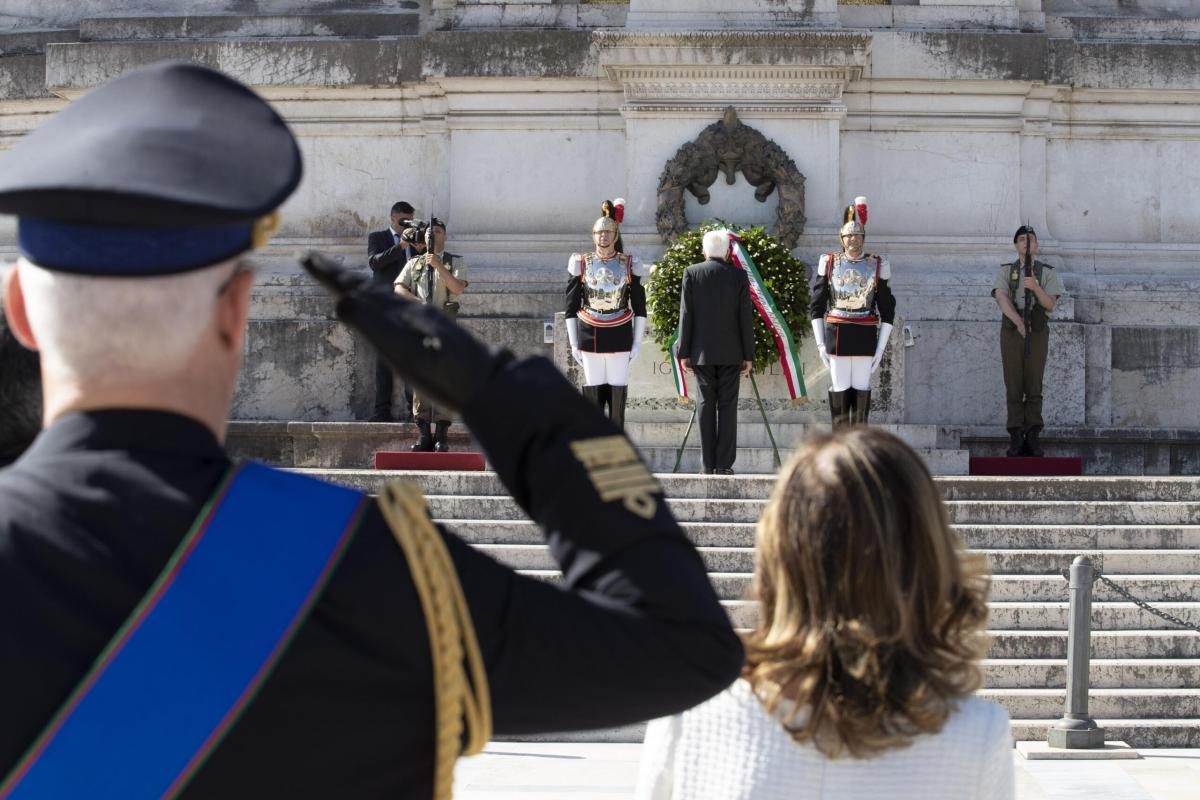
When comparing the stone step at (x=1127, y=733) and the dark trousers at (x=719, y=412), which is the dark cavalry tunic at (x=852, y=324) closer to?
the dark trousers at (x=719, y=412)

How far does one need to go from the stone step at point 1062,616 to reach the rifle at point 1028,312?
4.46 metres

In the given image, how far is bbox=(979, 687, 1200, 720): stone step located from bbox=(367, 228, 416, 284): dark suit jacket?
23.8 feet

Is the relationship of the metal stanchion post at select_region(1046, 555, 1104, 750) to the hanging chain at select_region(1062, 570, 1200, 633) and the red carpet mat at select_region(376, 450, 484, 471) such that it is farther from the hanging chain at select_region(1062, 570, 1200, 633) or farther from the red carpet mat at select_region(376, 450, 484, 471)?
the red carpet mat at select_region(376, 450, 484, 471)

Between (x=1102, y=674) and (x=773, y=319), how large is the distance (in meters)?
5.36

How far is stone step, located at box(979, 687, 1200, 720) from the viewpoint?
859cm

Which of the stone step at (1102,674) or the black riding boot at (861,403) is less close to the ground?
the black riding boot at (861,403)

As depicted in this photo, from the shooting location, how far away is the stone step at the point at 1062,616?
9312 mm

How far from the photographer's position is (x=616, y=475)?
1.72 metres

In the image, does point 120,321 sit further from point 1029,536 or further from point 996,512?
point 996,512

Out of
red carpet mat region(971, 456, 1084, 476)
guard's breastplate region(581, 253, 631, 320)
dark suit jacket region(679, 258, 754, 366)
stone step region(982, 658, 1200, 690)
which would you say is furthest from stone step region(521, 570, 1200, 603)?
red carpet mat region(971, 456, 1084, 476)

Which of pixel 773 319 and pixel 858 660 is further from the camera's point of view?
pixel 773 319

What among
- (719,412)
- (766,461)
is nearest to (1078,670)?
(719,412)

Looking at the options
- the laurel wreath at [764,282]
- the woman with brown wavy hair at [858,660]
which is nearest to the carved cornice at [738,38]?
the laurel wreath at [764,282]

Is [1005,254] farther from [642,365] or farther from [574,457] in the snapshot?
[574,457]
